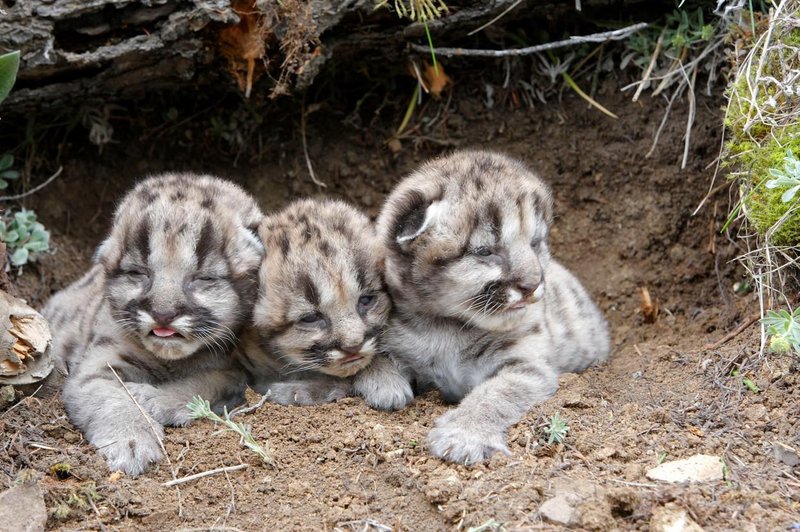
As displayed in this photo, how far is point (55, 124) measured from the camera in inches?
258

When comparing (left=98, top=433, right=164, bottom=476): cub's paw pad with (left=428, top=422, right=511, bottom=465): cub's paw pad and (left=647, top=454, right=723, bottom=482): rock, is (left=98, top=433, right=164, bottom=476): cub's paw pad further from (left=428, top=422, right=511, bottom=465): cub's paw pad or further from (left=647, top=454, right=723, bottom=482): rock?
(left=647, top=454, right=723, bottom=482): rock

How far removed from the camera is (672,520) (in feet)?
11.6

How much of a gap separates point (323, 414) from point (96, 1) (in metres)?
→ 2.72

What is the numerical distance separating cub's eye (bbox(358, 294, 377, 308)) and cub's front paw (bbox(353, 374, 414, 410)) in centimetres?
41

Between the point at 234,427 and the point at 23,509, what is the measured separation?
986 millimetres

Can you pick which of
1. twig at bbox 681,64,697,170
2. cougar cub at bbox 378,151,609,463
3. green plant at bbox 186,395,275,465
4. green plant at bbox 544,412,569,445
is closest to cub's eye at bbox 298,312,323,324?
cougar cub at bbox 378,151,609,463

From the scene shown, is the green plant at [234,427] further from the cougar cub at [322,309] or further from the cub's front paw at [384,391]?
the cub's front paw at [384,391]

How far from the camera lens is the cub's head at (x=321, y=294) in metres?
4.73

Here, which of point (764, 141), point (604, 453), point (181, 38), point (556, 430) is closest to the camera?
point (604, 453)

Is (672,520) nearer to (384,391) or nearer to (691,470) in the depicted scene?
(691,470)

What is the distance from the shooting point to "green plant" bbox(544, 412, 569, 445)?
13.9 ft

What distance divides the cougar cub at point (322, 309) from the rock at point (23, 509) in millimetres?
1405

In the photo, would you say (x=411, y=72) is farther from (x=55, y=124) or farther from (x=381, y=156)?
(x=55, y=124)

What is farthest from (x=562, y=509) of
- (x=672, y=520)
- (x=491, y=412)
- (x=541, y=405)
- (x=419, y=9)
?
(x=419, y=9)
